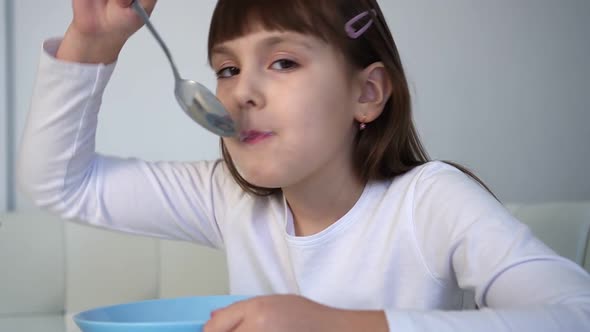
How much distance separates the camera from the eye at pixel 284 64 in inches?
32.0

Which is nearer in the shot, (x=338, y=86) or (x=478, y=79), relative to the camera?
(x=338, y=86)

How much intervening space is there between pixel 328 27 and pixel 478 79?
41.7 inches

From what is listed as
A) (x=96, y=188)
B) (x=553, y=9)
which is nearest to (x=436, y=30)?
(x=553, y=9)

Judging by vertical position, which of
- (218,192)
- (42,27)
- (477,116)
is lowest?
(477,116)

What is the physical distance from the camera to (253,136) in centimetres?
80

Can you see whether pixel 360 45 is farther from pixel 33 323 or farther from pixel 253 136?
pixel 33 323

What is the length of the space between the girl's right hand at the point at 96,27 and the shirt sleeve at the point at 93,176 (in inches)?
0.7

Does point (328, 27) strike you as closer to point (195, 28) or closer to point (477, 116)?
point (195, 28)

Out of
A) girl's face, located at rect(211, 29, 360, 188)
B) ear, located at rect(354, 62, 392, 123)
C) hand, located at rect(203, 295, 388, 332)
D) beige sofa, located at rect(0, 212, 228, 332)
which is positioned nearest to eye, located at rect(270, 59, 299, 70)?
girl's face, located at rect(211, 29, 360, 188)

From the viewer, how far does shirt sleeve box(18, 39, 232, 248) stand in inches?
34.4

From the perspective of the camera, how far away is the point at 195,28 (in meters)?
1.68

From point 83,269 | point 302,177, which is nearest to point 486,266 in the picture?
point 302,177

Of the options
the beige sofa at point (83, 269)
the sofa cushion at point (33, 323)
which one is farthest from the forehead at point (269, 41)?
the sofa cushion at point (33, 323)

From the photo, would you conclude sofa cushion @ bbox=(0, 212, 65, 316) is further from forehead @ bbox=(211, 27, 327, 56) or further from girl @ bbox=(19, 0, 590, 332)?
forehead @ bbox=(211, 27, 327, 56)
